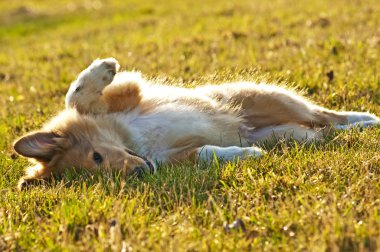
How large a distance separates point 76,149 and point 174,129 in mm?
820

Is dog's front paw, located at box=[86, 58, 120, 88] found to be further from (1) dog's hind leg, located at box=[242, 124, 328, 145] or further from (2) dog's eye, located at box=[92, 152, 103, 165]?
(1) dog's hind leg, located at box=[242, 124, 328, 145]

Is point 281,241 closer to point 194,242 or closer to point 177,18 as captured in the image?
point 194,242

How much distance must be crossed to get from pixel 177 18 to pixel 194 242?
1255 centimetres

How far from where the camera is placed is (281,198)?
3.56 meters

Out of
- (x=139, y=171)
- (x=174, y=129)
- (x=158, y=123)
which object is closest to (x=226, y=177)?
(x=139, y=171)

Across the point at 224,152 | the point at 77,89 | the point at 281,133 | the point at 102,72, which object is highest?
the point at 102,72

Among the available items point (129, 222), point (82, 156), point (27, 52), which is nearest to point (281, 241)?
point (129, 222)

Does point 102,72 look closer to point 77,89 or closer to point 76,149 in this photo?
point 77,89

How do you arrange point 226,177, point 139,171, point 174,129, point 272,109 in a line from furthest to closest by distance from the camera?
point 272,109
point 174,129
point 139,171
point 226,177

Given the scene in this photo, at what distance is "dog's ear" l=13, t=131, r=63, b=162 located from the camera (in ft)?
14.5

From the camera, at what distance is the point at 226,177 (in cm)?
402

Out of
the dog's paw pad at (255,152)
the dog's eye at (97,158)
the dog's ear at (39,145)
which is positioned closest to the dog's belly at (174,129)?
the dog's eye at (97,158)

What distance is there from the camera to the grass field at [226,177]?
3.11 m

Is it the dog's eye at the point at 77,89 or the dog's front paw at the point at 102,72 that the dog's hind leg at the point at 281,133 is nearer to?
the dog's front paw at the point at 102,72
